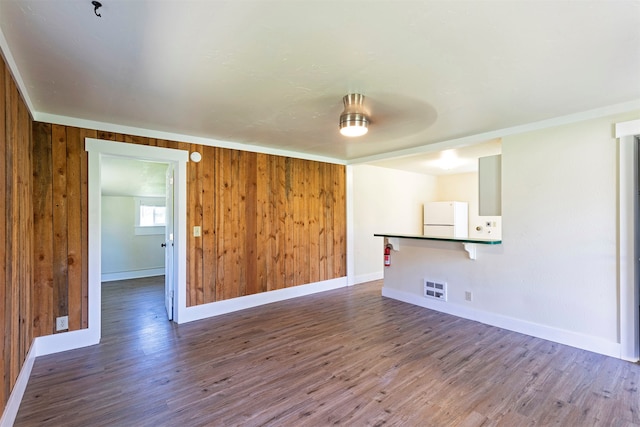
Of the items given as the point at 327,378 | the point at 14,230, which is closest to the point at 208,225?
the point at 14,230

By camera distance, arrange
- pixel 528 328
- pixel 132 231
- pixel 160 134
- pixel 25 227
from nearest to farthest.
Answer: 1. pixel 25 227
2. pixel 528 328
3. pixel 160 134
4. pixel 132 231

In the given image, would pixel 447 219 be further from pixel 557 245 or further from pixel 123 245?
pixel 123 245

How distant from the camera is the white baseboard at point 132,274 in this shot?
6.24m

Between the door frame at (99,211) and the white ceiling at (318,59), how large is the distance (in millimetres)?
320

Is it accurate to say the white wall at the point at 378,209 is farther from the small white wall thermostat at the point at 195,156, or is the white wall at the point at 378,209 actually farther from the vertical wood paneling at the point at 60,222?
the vertical wood paneling at the point at 60,222

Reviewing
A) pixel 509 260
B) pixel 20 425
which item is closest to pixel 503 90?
pixel 509 260

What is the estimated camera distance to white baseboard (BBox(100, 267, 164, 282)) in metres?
6.24

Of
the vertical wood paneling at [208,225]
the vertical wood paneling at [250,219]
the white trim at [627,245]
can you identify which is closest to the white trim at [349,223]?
the vertical wood paneling at [250,219]

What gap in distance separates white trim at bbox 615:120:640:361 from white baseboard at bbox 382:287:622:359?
13 cm

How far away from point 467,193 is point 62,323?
23.1 ft

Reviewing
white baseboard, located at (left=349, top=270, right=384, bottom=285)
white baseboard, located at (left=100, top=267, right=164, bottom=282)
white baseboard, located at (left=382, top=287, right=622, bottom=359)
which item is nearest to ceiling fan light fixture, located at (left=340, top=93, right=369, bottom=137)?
white baseboard, located at (left=382, top=287, right=622, bottom=359)

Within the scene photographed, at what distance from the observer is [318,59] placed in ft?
6.25

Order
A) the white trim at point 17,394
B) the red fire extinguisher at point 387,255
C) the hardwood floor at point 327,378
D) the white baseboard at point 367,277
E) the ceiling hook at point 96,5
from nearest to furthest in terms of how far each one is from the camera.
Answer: the ceiling hook at point 96,5, the white trim at point 17,394, the hardwood floor at point 327,378, the red fire extinguisher at point 387,255, the white baseboard at point 367,277

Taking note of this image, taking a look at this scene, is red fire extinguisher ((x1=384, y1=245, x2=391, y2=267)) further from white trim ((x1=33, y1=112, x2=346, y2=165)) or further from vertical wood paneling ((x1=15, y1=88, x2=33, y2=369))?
vertical wood paneling ((x1=15, y1=88, x2=33, y2=369))
